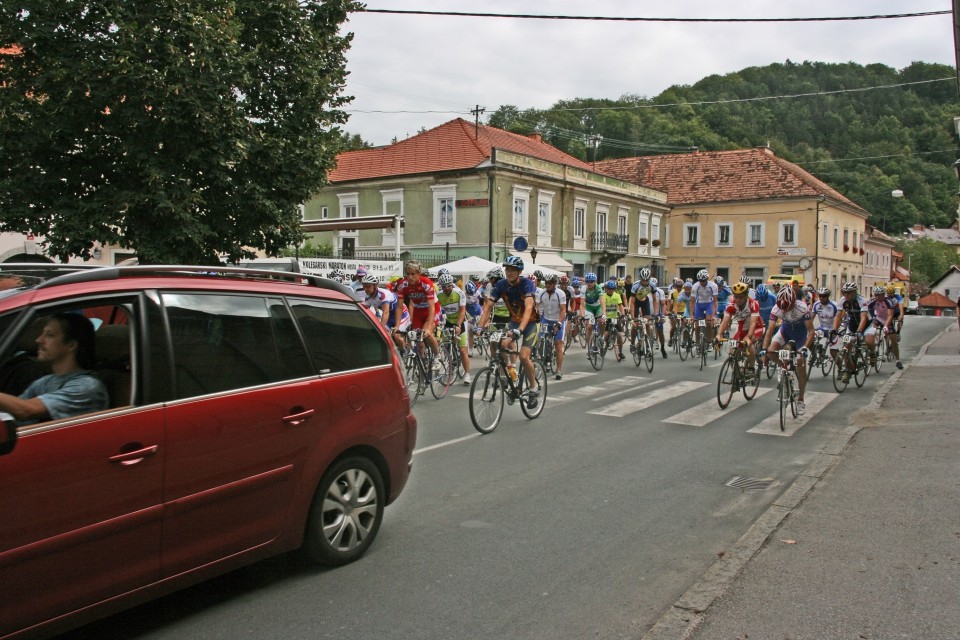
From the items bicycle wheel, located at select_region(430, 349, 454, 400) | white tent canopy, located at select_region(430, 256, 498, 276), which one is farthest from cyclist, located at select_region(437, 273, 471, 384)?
white tent canopy, located at select_region(430, 256, 498, 276)

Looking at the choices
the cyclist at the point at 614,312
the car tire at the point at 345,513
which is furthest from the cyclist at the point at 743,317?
the car tire at the point at 345,513

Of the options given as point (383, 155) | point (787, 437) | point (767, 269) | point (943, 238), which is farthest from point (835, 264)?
point (943, 238)

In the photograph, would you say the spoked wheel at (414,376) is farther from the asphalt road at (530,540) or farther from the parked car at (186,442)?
the parked car at (186,442)

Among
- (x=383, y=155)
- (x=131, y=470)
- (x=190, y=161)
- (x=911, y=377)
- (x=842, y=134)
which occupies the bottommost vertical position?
(x=911, y=377)

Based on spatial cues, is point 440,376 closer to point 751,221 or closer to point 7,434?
point 7,434

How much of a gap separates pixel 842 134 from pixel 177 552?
3343 inches

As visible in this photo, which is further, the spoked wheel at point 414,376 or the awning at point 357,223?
the awning at point 357,223

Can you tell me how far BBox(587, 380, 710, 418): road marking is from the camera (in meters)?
10.8

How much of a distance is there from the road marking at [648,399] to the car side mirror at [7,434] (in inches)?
327

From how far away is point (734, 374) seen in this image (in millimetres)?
11383

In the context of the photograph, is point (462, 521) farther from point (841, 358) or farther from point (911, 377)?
point (911, 377)

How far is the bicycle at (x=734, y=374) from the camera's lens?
11.2m

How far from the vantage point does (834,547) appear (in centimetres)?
491

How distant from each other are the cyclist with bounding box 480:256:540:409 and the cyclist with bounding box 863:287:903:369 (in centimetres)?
820
